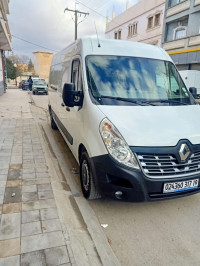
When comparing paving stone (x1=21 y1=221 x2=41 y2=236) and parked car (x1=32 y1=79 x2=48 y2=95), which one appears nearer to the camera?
paving stone (x1=21 y1=221 x2=41 y2=236)

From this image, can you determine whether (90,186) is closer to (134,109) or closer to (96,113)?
(96,113)

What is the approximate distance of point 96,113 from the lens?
108 inches

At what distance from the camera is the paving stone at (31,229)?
2.32 metres

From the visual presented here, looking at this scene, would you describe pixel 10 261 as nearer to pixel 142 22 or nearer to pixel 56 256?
pixel 56 256

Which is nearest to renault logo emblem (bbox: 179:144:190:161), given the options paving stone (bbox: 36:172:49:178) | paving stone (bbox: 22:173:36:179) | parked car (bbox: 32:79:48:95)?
paving stone (bbox: 36:172:49:178)

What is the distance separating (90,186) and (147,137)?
1.11 m

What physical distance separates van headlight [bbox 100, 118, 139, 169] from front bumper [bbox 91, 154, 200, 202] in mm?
63

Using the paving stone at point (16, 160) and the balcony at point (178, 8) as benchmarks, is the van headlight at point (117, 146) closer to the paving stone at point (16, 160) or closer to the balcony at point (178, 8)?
the paving stone at point (16, 160)

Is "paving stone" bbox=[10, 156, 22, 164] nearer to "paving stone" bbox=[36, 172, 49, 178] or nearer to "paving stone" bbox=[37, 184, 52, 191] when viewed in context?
"paving stone" bbox=[36, 172, 49, 178]

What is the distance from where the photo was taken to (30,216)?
2604mm

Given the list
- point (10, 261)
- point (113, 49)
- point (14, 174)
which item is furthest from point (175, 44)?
point (10, 261)

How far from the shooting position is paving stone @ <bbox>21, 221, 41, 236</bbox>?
2.32 meters

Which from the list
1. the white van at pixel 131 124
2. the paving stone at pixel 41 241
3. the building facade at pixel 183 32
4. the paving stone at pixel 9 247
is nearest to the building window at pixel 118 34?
the building facade at pixel 183 32

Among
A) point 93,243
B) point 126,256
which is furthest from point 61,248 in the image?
point 126,256
